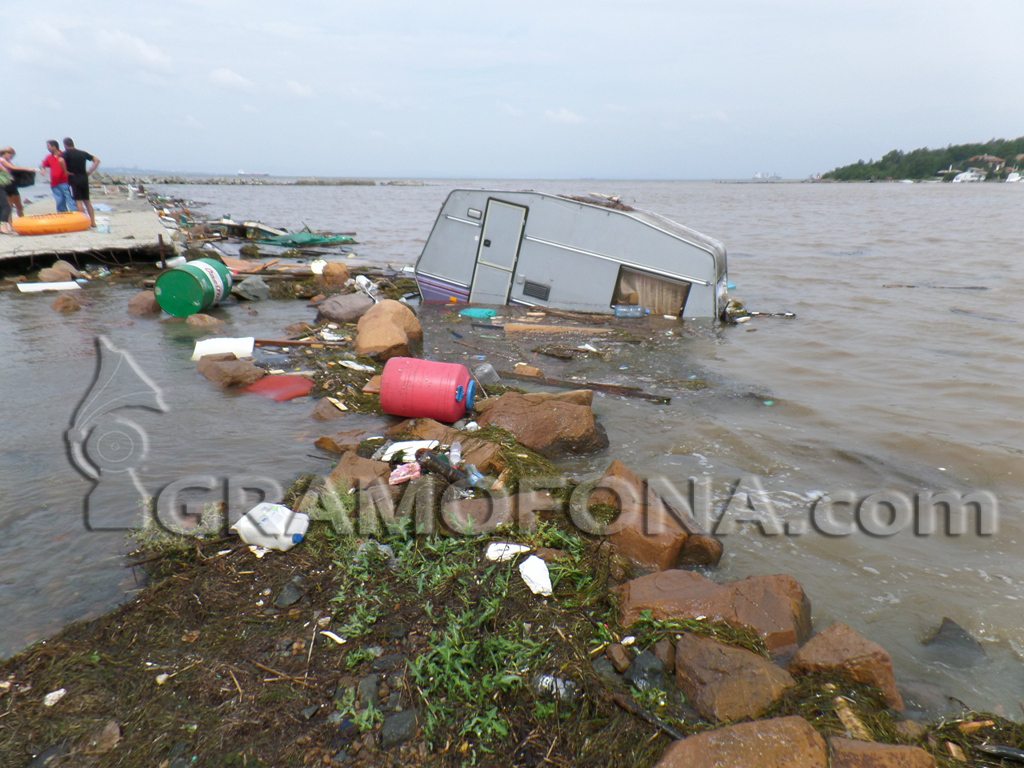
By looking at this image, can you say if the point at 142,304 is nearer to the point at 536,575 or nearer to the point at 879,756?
the point at 536,575

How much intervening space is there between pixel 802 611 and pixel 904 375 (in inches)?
262

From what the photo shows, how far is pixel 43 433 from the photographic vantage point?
5.46m

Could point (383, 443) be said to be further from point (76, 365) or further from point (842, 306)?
point (842, 306)

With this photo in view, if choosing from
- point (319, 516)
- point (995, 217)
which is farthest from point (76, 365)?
point (995, 217)

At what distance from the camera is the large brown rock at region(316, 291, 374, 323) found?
1003 centimetres

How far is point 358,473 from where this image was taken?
4.23 m

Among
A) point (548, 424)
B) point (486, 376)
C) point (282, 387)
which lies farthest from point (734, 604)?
point (282, 387)

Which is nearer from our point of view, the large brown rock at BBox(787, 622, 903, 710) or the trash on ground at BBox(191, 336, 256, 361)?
the large brown rock at BBox(787, 622, 903, 710)

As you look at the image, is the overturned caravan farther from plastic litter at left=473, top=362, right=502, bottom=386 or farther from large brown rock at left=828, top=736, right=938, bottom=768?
large brown rock at left=828, top=736, right=938, bottom=768

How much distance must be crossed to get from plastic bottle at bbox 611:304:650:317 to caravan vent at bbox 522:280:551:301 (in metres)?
1.20

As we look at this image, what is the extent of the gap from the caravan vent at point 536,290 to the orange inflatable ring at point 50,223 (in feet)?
37.7

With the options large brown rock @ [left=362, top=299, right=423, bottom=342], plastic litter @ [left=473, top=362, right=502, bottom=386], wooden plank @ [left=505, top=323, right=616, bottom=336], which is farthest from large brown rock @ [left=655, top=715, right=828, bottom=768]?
wooden plank @ [left=505, top=323, right=616, bottom=336]

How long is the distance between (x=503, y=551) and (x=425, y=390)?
255cm

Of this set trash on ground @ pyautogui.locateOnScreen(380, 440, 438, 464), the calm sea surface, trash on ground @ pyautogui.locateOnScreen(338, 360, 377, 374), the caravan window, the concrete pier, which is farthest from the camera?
the concrete pier
